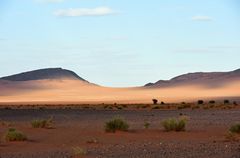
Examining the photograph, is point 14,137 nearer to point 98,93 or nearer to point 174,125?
point 174,125

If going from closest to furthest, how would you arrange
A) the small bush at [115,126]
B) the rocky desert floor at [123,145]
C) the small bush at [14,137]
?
1. the rocky desert floor at [123,145]
2. the small bush at [14,137]
3. the small bush at [115,126]

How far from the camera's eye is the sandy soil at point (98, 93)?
168m

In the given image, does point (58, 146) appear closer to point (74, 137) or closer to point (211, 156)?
point (74, 137)

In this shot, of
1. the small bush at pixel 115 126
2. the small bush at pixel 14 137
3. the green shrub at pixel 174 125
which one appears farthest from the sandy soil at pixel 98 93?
the small bush at pixel 14 137

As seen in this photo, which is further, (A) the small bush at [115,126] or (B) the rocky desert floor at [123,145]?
(A) the small bush at [115,126]

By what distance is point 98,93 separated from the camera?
19012 centimetres

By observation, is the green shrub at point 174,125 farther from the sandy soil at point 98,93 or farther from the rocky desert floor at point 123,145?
the sandy soil at point 98,93

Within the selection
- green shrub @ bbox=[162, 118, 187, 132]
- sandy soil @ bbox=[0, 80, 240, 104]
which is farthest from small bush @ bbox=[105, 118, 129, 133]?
sandy soil @ bbox=[0, 80, 240, 104]

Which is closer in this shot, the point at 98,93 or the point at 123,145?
the point at 123,145

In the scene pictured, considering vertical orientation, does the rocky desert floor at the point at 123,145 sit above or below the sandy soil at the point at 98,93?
below

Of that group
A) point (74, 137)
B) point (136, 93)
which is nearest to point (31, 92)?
point (136, 93)

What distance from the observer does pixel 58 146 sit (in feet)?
83.4

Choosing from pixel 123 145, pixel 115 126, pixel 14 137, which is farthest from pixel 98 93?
pixel 123 145

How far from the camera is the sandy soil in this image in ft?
551
